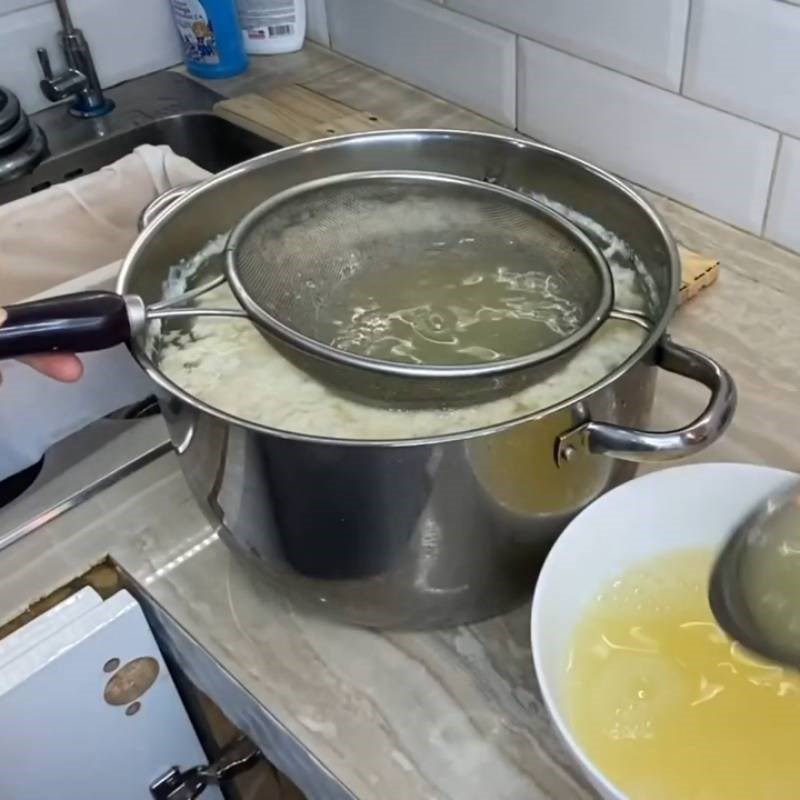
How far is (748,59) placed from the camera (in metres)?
0.73

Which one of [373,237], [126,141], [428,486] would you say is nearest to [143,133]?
[126,141]

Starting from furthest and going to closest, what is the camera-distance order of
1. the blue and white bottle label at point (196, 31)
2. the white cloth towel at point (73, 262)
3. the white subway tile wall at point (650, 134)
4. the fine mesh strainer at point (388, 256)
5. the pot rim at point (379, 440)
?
the blue and white bottle label at point (196, 31) < the white subway tile wall at point (650, 134) < the white cloth towel at point (73, 262) < the fine mesh strainer at point (388, 256) < the pot rim at point (379, 440)

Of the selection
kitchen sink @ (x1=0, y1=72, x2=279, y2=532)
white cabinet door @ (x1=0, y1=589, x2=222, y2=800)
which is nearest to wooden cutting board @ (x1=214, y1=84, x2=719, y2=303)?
kitchen sink @ (x1=0, y1=72, x2=279, y2=532)

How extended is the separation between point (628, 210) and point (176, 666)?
0.41 metres

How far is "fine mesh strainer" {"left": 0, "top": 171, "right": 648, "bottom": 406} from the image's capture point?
0.51 meters


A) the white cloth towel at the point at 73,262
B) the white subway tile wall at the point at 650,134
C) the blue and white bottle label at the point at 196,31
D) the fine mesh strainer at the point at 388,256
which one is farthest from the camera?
the blue and white bottle label at the point at 196,31

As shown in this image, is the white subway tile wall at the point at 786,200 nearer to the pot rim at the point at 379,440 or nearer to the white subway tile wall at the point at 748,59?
the white subway tile wall at the point at 748,59

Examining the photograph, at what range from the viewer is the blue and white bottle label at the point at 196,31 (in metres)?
1.04

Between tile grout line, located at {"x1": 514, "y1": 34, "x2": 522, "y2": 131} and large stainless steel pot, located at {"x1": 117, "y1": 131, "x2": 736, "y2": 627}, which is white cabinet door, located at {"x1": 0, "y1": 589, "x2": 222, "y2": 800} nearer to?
large stainless steel pot, located at {"x1": 117, "y1": 131, "x2": 736, "y2": 627}

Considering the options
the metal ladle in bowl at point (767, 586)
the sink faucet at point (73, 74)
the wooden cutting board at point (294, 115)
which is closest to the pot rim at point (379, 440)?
the metal ladle in bowl at point (767, 586)

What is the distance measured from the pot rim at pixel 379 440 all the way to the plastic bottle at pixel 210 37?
1.51 feet

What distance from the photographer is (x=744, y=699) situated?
48 centimetres

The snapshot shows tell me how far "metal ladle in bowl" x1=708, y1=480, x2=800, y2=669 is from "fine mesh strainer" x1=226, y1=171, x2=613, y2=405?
0.44 feet

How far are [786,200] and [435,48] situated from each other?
1.27 feet
